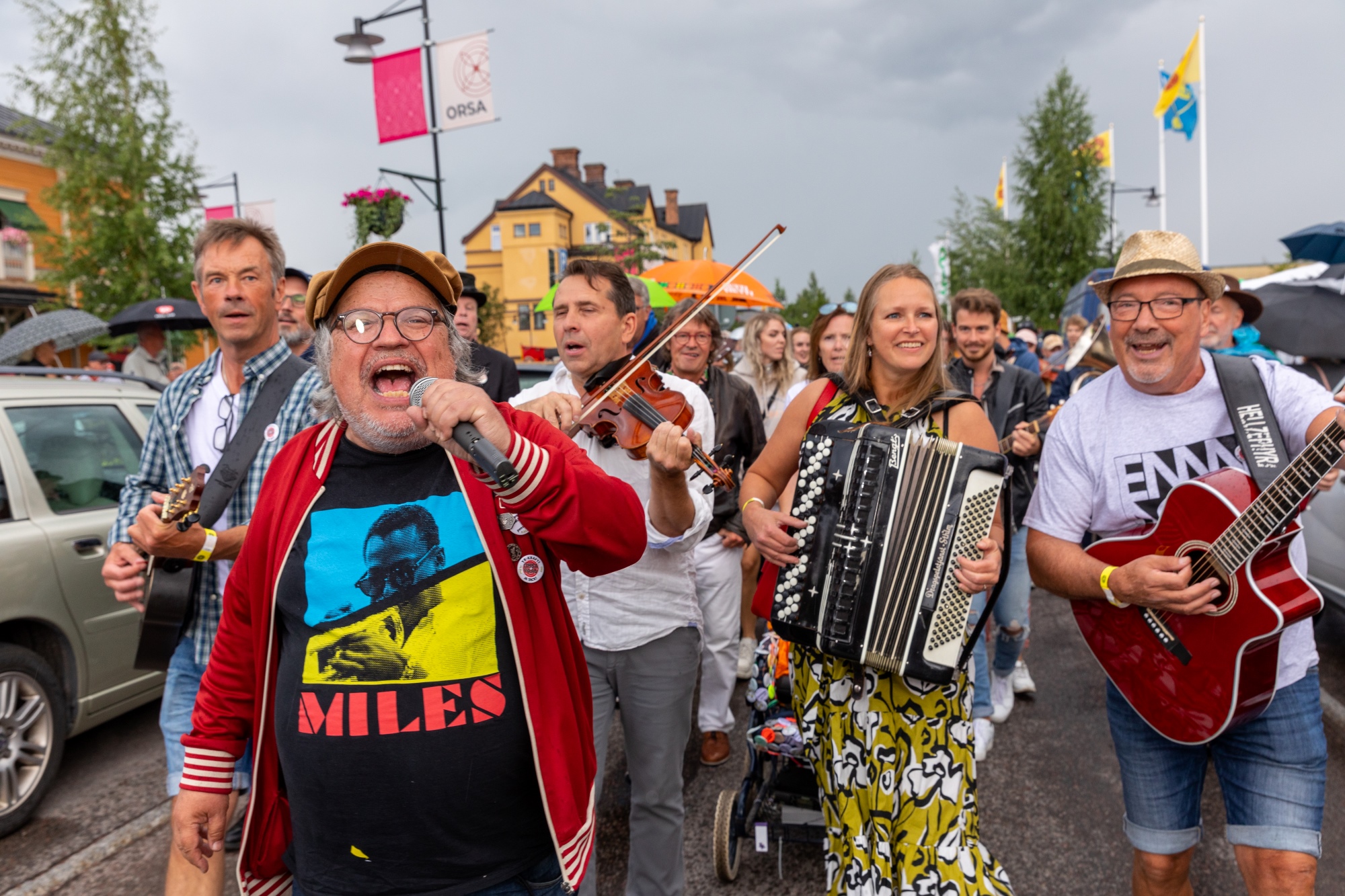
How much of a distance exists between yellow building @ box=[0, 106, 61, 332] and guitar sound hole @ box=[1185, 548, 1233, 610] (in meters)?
27.9

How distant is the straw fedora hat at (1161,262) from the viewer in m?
2.35

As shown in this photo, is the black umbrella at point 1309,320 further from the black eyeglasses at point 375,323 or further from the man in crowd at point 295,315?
the man in crowd at point 295,315

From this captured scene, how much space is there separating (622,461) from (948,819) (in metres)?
1.46

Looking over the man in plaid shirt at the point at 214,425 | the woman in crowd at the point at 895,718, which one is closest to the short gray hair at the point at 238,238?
the man in plaid shirt at the point at 214,425

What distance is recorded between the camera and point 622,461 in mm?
2797

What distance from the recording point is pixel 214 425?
2910mm

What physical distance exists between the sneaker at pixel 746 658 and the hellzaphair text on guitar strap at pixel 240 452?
3.45 meters

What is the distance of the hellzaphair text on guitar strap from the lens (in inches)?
105

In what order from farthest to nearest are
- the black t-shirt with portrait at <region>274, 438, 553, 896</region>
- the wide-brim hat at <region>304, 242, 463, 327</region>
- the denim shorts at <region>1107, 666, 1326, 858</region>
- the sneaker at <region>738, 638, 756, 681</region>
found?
the sneaker at <region>738, 638, 756, 681</region>
the denim shorts at <region>1107, 666, 1326, 858</region>
the wide-brim hat at <region>304, 242, 463, 327</region>
the black t-shirt with portrait at <region>274, 438, 553, 896</region>

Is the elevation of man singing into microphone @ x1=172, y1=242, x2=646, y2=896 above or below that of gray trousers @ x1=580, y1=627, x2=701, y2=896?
above

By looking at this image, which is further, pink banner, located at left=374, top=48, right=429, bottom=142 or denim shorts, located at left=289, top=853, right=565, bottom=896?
pink banner, located at left=374, top=48, right=429, bottom=142

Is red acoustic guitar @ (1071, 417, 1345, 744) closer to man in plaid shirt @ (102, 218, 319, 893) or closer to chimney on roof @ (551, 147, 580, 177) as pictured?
man in plaid shirt @ (102, 218, 319, 893)

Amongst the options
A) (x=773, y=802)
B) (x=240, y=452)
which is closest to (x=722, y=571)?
(x=773, y=802)

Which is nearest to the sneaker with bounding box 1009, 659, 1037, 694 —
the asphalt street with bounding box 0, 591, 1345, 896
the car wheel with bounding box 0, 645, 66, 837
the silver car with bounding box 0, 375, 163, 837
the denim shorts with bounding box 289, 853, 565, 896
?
the asphalt street with bounding box 0, 591, 1345, 896
